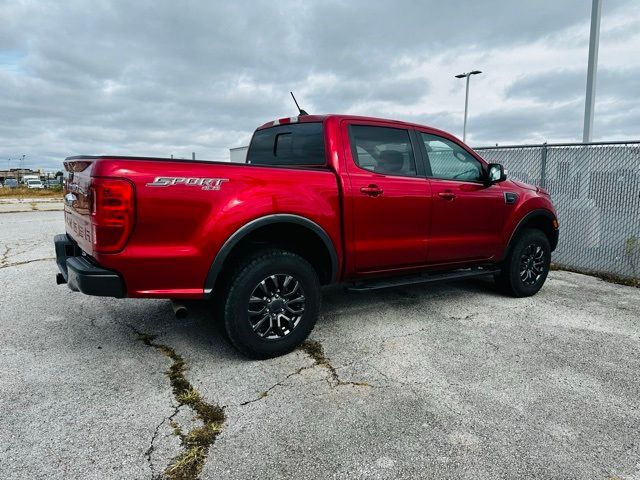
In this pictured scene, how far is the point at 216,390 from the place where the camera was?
2992 mm

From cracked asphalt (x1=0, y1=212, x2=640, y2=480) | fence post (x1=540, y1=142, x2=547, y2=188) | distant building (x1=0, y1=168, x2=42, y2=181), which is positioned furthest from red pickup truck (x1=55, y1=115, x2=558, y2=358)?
distant building (x1=0, y1=168, x2=42, y2=181)

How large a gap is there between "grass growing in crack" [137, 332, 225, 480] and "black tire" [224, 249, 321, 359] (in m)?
0.46

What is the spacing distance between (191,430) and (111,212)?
1.37 metres

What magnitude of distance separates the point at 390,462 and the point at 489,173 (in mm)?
3360

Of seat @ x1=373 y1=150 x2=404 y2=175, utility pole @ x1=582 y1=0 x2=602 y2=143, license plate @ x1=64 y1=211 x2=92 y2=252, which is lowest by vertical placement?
license plate @ x1=64 y1=211 x2=92 y2=252

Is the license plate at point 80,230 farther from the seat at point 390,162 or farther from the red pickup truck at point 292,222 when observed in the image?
the seat at point 390,162

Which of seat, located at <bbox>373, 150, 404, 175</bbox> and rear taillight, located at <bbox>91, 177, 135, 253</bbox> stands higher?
seat, located at <bbox>373, 150, 404, 175</bbox>

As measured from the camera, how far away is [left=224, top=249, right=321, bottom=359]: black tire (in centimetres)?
324

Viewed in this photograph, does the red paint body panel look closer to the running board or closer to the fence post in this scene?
the running board

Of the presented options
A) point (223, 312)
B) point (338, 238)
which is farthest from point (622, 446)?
point (223, 312)

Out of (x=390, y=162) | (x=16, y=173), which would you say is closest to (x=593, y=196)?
(x=390, y=162)

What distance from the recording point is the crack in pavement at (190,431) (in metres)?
2.19

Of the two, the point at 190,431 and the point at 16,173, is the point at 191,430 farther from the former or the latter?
the point at 16,173

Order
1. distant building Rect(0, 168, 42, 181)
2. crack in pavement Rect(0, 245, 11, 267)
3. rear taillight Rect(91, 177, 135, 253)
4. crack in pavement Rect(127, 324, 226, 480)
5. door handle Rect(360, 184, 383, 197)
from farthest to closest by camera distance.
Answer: distant building Rect(0, 168, 42, 181) → crack in pavement Rect(0, 245, 11, 267) → door handle Rect(360, 184, 383, 197) → rear taillight Rect(91, 177, 135, 253) → crack in pavement Rect(127, 324, 226, 480)
